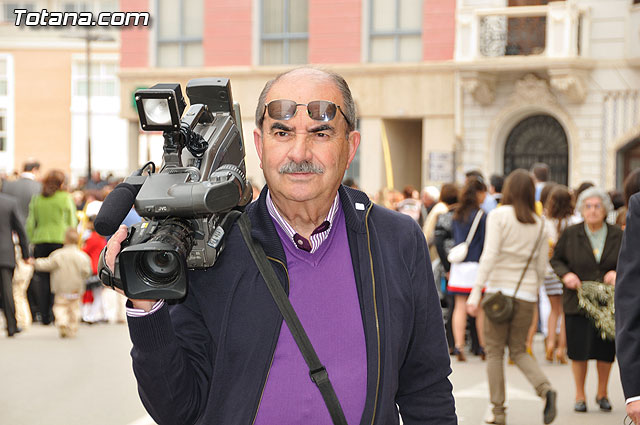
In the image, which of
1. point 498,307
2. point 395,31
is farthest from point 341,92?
point 395,31

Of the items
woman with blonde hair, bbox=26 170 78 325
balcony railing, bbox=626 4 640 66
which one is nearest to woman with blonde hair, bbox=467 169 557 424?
woman with blonde hair, bbox=26 170 78 325

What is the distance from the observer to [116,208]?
2.68 meters

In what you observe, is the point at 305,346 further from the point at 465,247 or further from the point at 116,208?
the point at 465,247

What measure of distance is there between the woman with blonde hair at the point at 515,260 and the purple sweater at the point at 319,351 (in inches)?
224

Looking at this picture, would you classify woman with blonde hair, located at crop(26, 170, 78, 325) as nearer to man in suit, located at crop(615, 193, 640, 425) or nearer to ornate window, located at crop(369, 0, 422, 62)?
man in suit, located at crop(615, 193, 640, 425)

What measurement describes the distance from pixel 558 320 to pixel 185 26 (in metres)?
18.1

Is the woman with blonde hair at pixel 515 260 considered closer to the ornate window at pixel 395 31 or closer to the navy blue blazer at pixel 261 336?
the navy blue blazer at pixel 261 336

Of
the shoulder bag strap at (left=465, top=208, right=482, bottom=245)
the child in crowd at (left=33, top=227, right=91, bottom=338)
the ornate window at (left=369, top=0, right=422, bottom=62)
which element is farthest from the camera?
the ornate window at (left=369, top=0, right=422, bottom=62)

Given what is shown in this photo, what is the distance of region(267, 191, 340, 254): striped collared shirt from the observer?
2.99 metres

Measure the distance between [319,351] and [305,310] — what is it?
12cm

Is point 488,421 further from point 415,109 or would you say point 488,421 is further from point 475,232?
point 415,109

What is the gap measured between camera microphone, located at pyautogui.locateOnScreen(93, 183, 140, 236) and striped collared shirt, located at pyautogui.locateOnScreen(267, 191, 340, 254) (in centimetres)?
50

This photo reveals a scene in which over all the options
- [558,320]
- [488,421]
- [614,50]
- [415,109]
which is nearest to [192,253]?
[488,421]

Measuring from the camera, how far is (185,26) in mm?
27719
